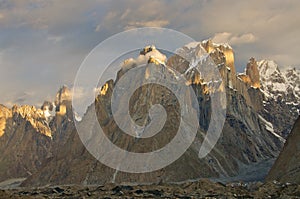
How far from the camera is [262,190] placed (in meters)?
140

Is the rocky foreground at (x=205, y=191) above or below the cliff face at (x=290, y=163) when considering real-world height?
below

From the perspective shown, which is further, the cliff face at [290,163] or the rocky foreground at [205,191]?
the cliff face at [290,163]

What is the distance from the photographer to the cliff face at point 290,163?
158 meters

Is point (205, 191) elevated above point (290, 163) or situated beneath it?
situated beneath

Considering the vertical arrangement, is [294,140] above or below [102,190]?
above

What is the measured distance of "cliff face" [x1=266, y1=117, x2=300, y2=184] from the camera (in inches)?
6240

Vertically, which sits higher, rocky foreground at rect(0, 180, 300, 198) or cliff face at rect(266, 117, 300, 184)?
cliff face at rect(266, 117, 300, 184)

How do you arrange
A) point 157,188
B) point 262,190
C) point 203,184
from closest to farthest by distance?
point 262,190
point 203,184
point 157,188

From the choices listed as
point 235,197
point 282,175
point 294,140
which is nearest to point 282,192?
point 235,197

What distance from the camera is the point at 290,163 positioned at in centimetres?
16550

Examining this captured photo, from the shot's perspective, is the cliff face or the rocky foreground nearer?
the rocky foreground

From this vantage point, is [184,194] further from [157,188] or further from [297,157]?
[297,157]

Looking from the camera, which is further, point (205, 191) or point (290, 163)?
point (290, 163)

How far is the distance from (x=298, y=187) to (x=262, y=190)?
38.1 ft
